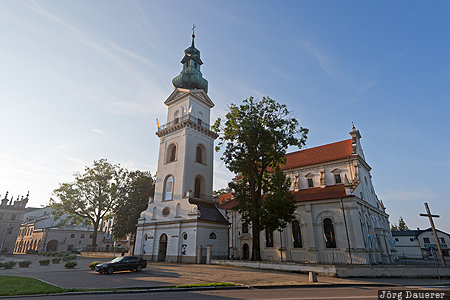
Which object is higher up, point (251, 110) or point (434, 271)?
point (251, 110)

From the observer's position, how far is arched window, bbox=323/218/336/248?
28797 millimetres

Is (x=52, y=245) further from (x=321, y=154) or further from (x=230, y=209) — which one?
(x=321, y=154)

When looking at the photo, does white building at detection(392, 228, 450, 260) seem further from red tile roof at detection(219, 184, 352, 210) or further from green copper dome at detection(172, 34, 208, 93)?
green copper dome at detection(172, 34, 208, 93)

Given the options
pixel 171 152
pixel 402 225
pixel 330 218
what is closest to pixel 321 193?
pixel 330 218

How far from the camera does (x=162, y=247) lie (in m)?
32.2

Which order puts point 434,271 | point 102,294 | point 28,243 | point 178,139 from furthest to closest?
point 28,243 → point 178,139 → point 434,271 → point 102,294

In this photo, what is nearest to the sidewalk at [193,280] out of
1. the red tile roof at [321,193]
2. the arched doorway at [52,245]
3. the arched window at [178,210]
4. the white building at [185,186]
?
the white building at [185,186]

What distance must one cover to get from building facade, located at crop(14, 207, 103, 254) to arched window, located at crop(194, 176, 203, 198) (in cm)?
4109

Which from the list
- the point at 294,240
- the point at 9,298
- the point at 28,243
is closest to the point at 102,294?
the point at 9,298

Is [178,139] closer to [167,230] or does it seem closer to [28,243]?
[167,230]

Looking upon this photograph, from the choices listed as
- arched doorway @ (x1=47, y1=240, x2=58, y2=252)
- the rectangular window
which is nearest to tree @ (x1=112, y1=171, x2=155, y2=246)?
arched doorway @ (x1=47, y1=240, x2=58, y2=252)

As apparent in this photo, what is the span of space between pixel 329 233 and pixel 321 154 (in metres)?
13.1

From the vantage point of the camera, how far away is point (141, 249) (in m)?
33.6

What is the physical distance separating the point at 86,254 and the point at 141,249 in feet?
54.7
